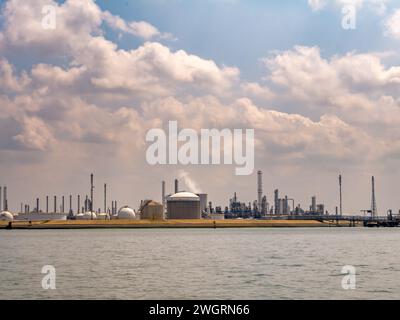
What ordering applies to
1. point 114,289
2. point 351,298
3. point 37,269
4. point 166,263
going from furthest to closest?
point 166,263, point 37,269, point 114,289, point 351,298

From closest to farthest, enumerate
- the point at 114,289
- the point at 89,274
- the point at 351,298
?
the point at 351,298 → the point at 114,289 → the point at 89,274

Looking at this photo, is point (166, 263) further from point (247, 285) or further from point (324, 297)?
point (324, 297)

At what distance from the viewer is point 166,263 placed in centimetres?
7544

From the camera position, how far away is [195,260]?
7994cm

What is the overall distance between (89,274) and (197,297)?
18579 mm

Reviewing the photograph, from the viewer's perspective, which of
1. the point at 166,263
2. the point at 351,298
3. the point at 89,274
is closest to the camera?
the point at 351,298

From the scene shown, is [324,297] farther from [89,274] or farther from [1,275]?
[1,275]

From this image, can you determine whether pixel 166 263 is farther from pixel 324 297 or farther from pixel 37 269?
pixel 324 297

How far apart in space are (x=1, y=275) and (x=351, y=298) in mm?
35659
